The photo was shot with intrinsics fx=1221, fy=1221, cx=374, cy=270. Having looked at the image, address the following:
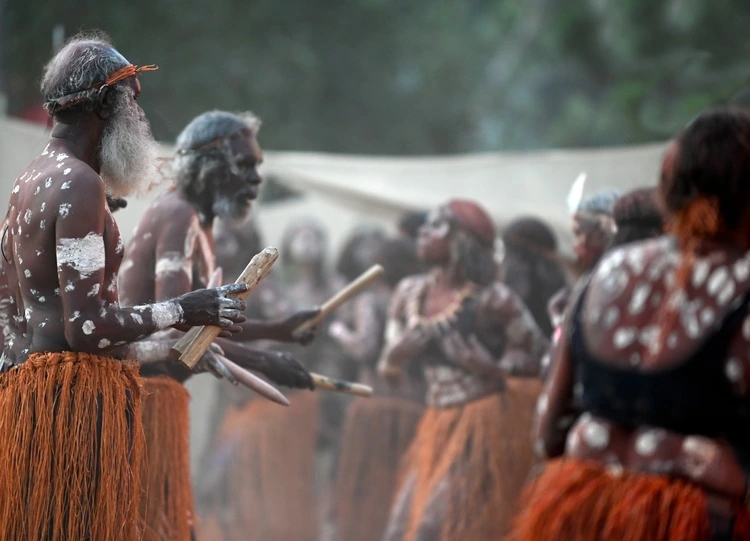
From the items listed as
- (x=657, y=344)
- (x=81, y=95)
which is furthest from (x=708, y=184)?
(x=81, y=95)

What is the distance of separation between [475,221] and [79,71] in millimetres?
3176

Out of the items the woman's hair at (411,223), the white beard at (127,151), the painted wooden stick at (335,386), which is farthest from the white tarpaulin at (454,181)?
the white beard at (127,151)

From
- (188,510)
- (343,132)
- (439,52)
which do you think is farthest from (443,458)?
(439,52)

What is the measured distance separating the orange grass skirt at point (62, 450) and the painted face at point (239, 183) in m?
1.15

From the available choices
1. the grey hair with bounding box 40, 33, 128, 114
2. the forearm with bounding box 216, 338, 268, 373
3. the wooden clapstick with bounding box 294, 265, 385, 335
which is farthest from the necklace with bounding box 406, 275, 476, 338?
the grey hair with bounding box 40, 33, 128, 114

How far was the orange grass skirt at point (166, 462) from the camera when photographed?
157 inches

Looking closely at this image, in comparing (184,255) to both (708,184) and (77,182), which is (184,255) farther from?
(708,184)

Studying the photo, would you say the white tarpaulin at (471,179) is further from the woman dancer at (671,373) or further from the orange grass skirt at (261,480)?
the woman dancer at (671,373)

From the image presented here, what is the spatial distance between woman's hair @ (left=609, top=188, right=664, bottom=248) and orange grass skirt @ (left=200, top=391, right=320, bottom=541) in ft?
13.7

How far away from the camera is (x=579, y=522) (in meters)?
2.78

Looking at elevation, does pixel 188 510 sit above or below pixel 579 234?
below

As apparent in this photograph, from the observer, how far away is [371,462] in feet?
25.3

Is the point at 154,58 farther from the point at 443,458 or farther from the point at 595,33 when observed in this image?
the point at 443,458

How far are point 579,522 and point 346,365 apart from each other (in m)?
5.90
